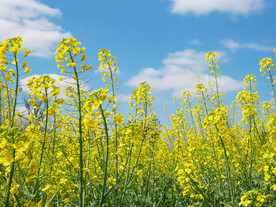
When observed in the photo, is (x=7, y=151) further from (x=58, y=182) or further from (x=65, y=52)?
(x=58, y=182)

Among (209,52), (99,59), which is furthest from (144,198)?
(209,52)

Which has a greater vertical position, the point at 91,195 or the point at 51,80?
the point at 51,80

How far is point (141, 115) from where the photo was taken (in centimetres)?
458

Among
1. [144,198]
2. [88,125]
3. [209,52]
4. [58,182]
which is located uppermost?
[209,52]

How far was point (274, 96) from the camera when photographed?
16.5 feet

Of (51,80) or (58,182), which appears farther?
(58,182)

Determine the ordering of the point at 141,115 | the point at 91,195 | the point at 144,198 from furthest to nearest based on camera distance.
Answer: the point at 141,115 → the point at 144,198 → the point at 91,195

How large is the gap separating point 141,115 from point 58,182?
1993 mm

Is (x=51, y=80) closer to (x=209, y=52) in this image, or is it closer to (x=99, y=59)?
(x=99, y=59)

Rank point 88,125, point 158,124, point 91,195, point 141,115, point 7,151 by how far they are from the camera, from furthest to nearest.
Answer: point 158,124
point 141,115
point 91,195
point 88,125
point 7,151

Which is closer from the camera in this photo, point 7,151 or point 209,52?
point 7,151

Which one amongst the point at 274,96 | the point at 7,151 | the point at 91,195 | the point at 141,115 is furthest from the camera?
the point at 274,96

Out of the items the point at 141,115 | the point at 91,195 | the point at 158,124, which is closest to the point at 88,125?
the point at 91,195

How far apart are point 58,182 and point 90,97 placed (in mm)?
1362
